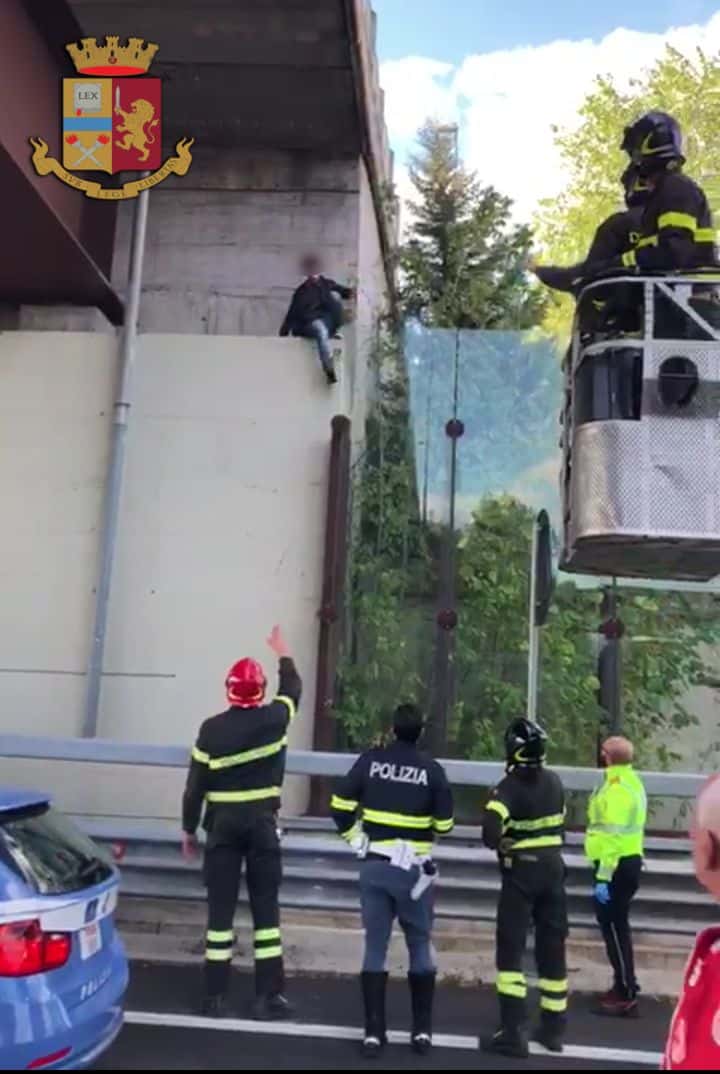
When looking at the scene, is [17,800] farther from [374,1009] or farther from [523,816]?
[523,816]

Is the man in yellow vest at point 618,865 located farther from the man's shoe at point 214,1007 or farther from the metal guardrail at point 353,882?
the man's shoe at point 214,1007

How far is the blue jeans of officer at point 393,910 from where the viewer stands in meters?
5.02

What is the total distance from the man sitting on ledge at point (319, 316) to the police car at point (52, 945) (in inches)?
199

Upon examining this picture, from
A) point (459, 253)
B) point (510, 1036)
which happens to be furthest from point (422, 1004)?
point (459, 253)

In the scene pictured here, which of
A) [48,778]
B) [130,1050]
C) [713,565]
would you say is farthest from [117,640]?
[713,565]

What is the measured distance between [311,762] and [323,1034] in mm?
1625

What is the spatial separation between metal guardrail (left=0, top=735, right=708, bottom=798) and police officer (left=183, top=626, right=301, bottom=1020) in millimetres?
673

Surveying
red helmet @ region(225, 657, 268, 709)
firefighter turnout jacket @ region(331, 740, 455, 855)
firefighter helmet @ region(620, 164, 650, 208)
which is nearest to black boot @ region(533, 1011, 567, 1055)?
firefighter turnout jacket @ region(331, 740, 455, 855)

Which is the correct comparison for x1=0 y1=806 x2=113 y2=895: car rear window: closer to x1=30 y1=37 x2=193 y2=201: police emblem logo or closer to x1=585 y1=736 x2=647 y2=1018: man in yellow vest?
x1=585 y1=736 x2=647 y2=1018: man in yellow vest

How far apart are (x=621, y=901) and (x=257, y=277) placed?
7.53 metres

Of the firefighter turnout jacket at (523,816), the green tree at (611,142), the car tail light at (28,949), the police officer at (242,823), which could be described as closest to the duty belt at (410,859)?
the firefighter turnout jacket at (523,816)

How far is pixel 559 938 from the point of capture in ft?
17.0

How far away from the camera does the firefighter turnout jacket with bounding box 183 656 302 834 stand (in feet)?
17.9

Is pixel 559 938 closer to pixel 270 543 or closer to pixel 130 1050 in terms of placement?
pixel 130 1050
